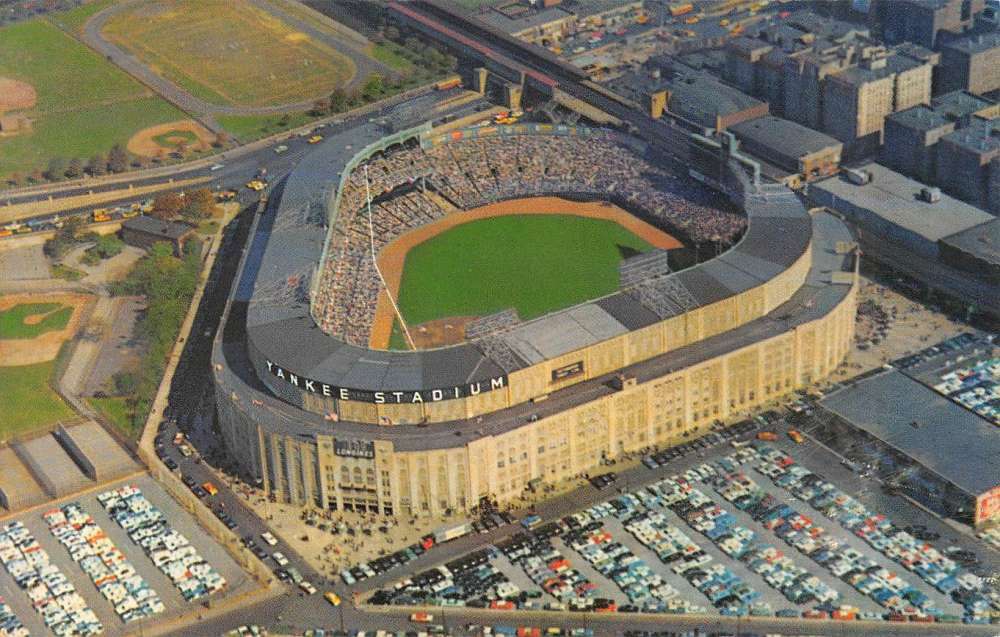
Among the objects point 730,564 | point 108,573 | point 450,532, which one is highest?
point 108,573

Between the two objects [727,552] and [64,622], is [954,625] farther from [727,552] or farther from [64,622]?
[64,622]

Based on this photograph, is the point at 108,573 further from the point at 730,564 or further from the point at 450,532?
the point at 730,564

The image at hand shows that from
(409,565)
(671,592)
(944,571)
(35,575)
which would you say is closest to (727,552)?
(671,592)

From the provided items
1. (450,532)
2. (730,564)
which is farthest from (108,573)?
(730,564)

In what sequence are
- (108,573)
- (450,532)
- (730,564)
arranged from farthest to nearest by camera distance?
(450,532)
(108,573)
(730,564)

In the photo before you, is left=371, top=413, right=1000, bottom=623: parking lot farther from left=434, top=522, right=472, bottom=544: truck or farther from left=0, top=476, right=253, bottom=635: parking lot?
left=0, top=476, right=253, bottom=635: parking lot

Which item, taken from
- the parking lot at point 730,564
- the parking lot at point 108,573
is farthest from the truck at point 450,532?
the parking lot at point 108,573

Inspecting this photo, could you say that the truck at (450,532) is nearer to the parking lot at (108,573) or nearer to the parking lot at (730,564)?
the parking lot at (730,564)
